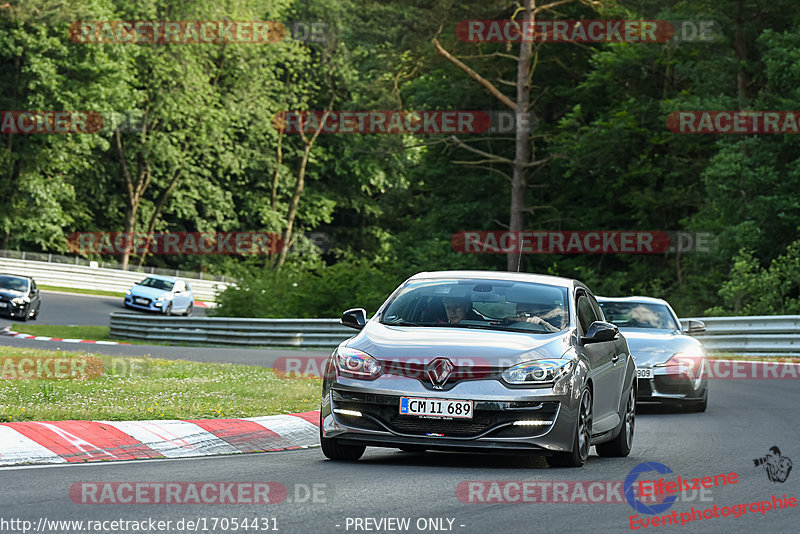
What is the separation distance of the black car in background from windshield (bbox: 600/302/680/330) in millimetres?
28079

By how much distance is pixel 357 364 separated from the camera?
32.0 feet

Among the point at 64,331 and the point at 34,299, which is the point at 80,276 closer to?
the point at 34,299

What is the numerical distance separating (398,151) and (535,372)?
34397 millimetres

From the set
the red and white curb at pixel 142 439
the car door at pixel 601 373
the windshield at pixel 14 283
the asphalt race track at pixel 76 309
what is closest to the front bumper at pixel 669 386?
the car door at pixel 601 373

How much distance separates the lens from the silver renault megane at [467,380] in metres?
9.47

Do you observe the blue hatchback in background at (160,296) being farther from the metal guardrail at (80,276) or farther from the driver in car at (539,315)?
the driver in car at (539,315)

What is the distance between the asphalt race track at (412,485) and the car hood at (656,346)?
10.9ft

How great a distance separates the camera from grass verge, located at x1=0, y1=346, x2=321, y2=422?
12.1 meters

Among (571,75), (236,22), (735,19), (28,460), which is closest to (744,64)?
(735,19)

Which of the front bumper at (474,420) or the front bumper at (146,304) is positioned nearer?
the front bumper at (474,420)

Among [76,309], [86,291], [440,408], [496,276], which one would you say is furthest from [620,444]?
[86,291]

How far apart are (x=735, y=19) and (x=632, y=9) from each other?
629 cm

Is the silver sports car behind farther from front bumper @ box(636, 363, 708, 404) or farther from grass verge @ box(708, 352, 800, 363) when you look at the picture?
grass verge @ box(708, 352, 800, 363)

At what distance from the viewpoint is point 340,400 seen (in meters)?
9.77
